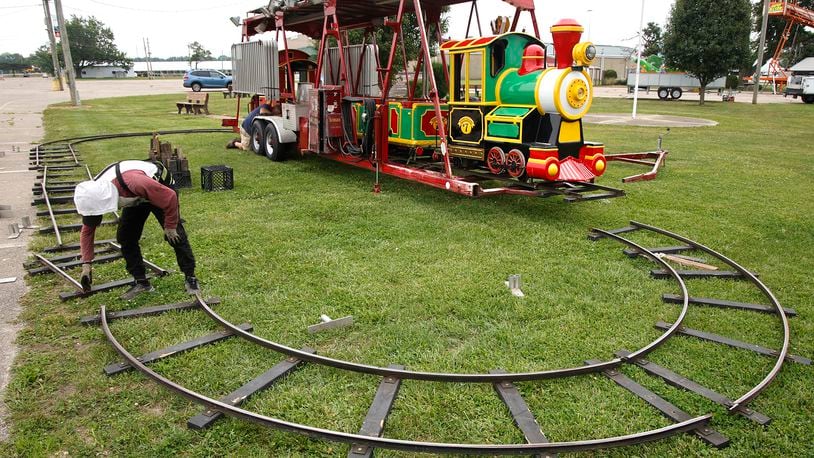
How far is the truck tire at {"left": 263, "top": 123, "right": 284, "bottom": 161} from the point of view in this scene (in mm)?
13234

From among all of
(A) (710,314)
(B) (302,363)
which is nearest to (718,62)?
(A) (710,314)

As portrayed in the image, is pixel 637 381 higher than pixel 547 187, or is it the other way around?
pixel 547 187

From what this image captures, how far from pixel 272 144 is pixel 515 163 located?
684 cm

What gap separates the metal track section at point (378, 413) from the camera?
349 cm

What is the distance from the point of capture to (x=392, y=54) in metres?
9.72

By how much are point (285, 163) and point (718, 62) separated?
31.8 m

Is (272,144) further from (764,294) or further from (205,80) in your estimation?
(205,80)

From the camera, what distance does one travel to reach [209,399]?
3932 millimetres

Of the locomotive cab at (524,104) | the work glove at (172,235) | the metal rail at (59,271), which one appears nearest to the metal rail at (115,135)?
the metal rail at (59,271)

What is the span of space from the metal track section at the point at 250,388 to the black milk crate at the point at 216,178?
6548mm

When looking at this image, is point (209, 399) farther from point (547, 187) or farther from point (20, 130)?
Result: point (20, 130)

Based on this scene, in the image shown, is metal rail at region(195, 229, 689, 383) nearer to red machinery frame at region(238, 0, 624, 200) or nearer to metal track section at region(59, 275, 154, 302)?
metal track section at region(59, 275, 154, 302)

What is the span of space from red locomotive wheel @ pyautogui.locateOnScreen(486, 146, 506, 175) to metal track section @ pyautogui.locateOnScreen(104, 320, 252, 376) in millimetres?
5092

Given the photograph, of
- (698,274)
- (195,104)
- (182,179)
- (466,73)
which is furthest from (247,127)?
(195,104)
